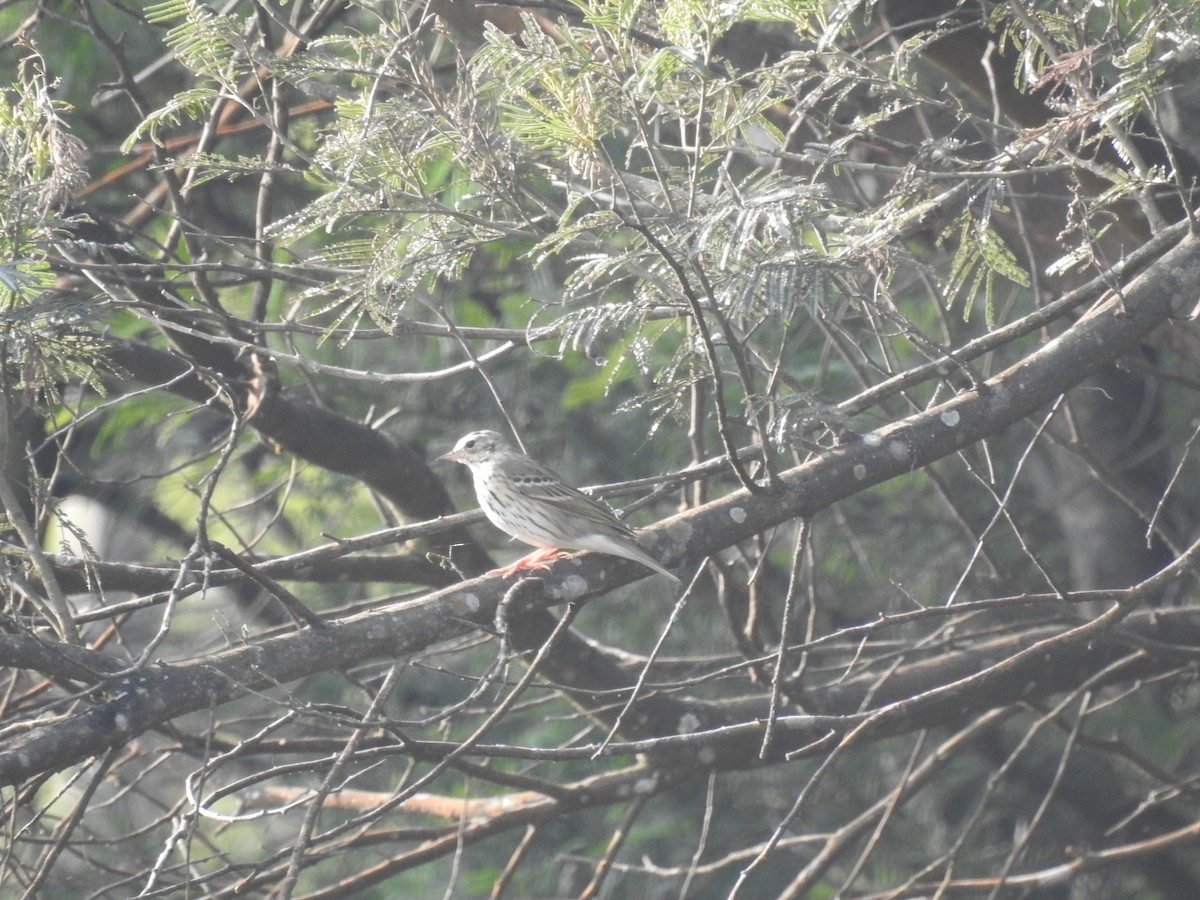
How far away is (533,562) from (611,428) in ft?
9.39

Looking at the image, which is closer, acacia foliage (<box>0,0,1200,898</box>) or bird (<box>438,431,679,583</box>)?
acacia foliage (<box>0,0,1200,898</box>)

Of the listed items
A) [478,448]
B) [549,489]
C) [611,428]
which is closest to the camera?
[549,489]

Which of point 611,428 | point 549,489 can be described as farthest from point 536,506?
point 611,428

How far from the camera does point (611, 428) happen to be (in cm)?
783

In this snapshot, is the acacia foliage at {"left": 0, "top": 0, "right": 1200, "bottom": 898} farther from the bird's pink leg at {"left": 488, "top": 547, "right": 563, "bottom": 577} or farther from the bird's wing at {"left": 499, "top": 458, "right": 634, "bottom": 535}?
the bird's wing at {"left": 499, "top": 458, "right": 634, "bottom": 535}

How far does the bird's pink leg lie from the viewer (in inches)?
160

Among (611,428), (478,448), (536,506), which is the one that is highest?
(478,448)

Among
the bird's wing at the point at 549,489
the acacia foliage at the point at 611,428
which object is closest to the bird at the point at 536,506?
the bird's wing at the point at 549,489

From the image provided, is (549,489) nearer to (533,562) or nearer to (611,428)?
(533,562)

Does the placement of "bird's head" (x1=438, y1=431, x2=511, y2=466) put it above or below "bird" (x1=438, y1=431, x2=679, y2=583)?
above

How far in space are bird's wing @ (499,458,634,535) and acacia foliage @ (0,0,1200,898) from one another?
368mm

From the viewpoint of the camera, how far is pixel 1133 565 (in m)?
8.13

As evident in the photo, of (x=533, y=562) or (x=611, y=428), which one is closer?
(x=533, y=562)

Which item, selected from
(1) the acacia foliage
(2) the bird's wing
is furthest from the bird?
(1) the acacia foliage
